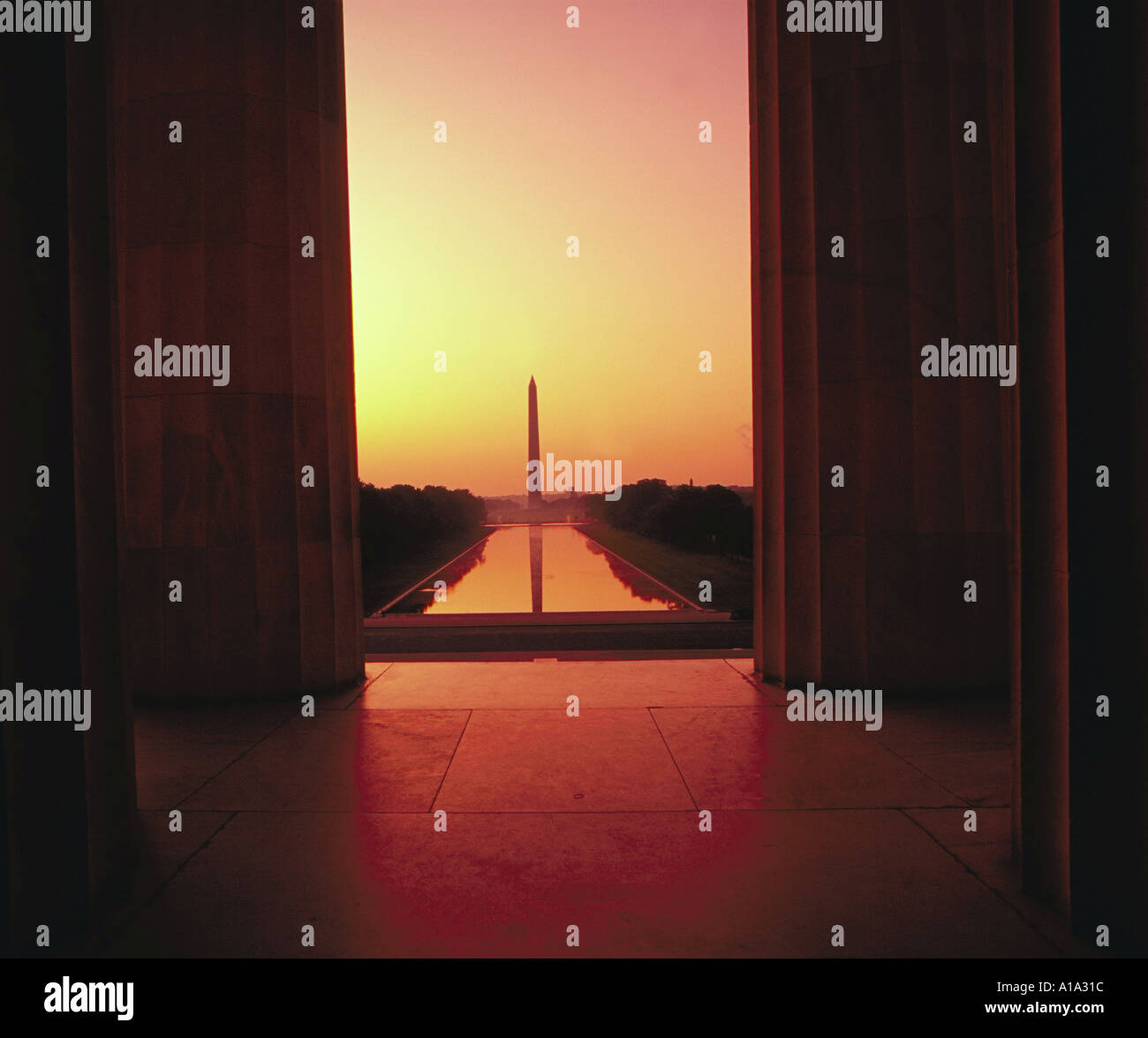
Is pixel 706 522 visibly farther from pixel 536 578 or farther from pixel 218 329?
pixel 218 329

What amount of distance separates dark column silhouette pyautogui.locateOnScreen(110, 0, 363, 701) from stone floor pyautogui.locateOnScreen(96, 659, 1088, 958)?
1104mm

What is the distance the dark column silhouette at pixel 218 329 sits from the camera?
30.9ft

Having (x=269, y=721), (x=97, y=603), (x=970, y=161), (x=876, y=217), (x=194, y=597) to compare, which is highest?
(x=970, y=161)

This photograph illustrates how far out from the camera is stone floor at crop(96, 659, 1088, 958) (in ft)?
13.9

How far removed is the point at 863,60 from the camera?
30.6 feet

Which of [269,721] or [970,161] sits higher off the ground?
[970,161]

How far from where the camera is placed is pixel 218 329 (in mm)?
9438

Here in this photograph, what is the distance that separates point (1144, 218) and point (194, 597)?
9.89m

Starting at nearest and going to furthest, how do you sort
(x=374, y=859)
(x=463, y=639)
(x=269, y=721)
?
(x=374, y=859) → (x=269, y=721) → (x=463, y=639)

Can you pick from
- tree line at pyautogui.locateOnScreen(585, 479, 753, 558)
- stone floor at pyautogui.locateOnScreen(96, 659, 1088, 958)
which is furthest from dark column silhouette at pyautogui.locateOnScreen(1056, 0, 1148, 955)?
tree line at pyautogui.locateOnScreen(585, 479, 753, 558)

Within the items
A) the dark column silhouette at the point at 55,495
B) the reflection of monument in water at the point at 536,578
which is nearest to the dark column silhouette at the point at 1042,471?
the dark column silhouette at the point at 55,495

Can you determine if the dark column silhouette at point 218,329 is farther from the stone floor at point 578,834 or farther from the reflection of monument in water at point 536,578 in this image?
the reflection of monument in water at point 536,578
